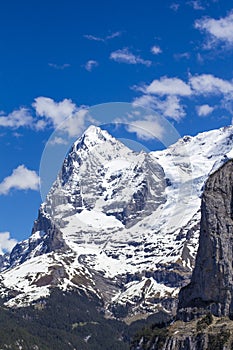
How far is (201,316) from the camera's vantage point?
197 meters

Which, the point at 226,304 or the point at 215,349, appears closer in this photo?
the point at 215,349

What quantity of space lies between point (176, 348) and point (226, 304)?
19.2m

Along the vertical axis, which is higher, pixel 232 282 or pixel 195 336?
pixel 232 282

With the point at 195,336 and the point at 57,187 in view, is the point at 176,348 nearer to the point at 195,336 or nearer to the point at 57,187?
the point at 195,336

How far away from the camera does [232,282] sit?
199 metres

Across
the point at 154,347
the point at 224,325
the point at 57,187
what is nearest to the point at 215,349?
the point at 224,325

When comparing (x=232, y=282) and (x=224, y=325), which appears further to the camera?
(x=232, y=282)

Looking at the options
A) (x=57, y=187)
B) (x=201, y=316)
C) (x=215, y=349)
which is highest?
(x=57, y=187)

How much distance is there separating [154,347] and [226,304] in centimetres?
2236

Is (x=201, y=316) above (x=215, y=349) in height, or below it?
above

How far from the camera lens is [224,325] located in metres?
186

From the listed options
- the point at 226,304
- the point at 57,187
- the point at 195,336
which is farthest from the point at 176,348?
the point at 57,187

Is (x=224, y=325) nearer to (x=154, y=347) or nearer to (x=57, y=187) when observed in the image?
(x=154, y=347)

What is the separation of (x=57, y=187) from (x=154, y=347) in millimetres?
49820
